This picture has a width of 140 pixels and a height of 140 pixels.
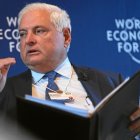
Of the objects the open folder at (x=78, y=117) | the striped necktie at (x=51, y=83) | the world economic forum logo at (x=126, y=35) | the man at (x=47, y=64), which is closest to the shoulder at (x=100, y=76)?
the man at (x=47, y=64)

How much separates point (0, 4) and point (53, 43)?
798 millimetres

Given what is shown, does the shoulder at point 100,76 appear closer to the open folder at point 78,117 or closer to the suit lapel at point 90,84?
the suit lapel at point 90,84

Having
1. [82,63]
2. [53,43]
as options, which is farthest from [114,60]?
[53,43]

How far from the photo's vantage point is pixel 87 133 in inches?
42.7

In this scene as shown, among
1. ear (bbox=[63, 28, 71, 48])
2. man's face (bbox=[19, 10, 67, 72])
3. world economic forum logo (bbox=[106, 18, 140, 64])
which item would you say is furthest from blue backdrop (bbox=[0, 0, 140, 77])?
man's face (bbox=[19, 10, 67, 72])

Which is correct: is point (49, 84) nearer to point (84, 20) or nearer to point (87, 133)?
point (87, 133)

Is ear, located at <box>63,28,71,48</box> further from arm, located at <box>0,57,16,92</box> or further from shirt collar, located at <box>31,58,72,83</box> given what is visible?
arm, located at <box>0,57,16,92</box>

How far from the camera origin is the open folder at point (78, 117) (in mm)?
1089

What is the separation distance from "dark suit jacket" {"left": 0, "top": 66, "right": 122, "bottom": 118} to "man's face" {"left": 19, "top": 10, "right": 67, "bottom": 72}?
10 centimetres

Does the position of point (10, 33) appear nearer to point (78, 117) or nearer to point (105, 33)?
point (105, 33)

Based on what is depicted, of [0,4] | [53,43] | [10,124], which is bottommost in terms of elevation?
[10,124]

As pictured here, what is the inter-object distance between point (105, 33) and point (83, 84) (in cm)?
99

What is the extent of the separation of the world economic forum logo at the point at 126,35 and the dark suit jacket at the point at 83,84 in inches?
33.4

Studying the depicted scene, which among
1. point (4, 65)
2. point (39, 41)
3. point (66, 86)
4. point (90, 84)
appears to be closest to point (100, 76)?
point (90, 84)
